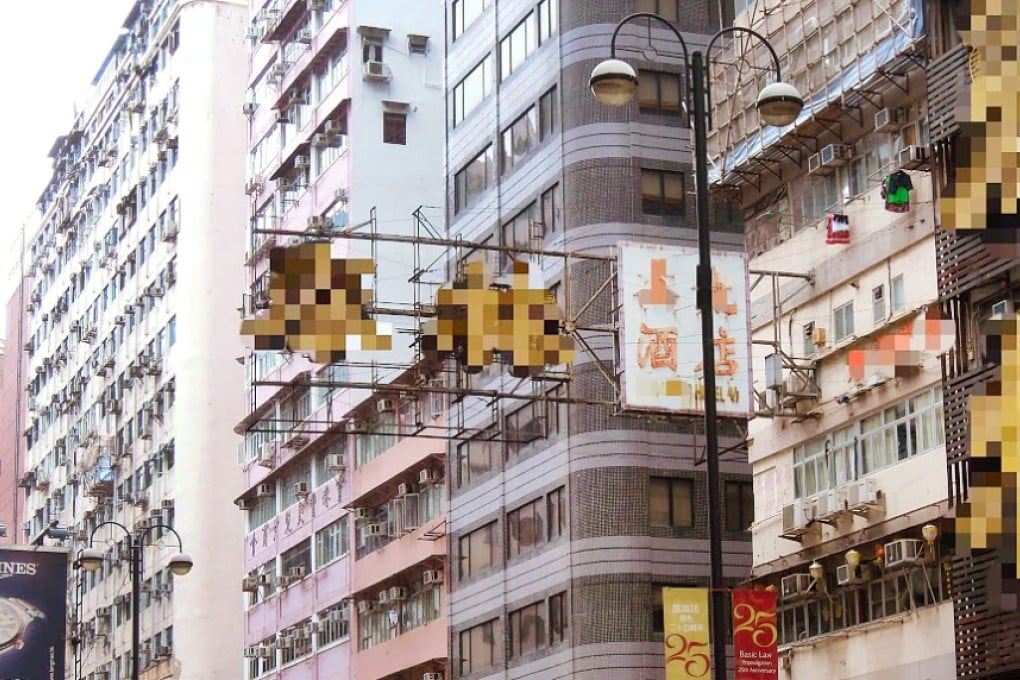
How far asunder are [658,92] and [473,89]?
6.62m

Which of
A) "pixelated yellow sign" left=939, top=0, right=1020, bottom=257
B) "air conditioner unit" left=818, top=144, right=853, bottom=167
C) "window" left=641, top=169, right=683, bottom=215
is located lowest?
"pixelated yellow sign" left=939, top=0, right=1020, bottom=257

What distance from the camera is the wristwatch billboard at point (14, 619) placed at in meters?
62.6

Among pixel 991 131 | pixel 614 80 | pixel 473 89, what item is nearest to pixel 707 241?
pixel 614 80

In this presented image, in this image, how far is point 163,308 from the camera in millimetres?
83188

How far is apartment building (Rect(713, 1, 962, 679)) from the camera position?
35000 mm

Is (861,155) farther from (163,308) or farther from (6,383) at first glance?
(6,383)

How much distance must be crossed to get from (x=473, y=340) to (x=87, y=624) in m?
58.0

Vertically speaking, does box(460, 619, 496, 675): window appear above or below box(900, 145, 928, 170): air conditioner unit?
below

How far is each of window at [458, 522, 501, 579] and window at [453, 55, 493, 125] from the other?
410 inches

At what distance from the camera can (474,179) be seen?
53.0 metres

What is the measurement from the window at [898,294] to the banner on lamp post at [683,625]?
6460 mm

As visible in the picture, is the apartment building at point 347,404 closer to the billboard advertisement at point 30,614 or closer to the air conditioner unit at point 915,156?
the billboard advertisement at point 30,614

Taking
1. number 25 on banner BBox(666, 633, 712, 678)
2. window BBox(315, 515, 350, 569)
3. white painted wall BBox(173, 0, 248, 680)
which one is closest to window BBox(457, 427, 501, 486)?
window BBox(315, 515, 350, 569)

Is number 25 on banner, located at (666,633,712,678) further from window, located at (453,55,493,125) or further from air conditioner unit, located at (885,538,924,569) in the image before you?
window, located at (453,55,493,125)
